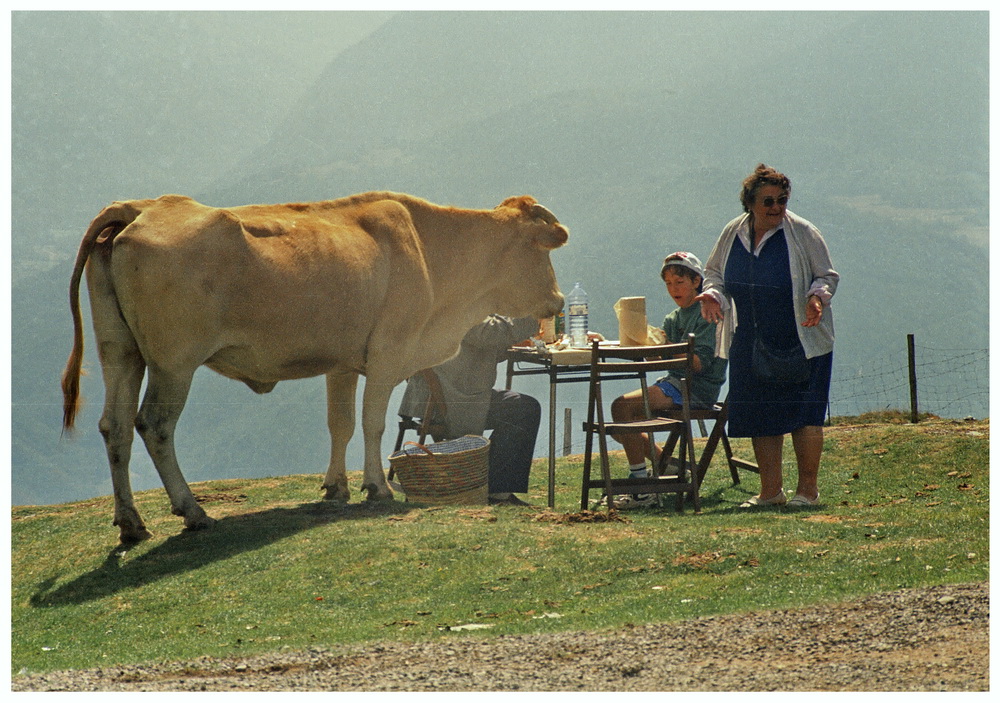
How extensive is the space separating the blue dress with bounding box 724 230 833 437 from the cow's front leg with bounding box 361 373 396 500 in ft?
8.07

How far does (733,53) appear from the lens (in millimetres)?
32031

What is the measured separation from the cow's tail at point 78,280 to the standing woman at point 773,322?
3733 millimetres

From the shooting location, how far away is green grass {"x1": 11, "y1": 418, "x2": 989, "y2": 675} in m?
5.25

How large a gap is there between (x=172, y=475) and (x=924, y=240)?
33.8 m

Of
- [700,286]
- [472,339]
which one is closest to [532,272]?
[472,339]

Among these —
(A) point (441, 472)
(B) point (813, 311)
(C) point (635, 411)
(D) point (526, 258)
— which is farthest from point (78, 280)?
(B) point (813, 311)

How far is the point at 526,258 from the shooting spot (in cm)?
895

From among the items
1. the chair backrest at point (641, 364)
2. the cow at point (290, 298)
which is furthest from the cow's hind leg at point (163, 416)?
the chair backrest at point (641, 364)

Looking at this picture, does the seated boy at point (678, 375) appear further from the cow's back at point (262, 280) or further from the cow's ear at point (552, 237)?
the cow's back at point (262, 280)

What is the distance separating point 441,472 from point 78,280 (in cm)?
274

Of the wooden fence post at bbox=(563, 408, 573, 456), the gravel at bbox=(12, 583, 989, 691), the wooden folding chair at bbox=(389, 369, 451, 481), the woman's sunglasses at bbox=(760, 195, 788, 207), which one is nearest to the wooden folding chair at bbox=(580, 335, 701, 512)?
the woman's sunglasses at bbox=(760, 195, 788, 207)

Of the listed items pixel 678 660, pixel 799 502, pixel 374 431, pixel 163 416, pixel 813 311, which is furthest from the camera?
pixel 374 431

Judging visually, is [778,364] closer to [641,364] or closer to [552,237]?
[641,364]

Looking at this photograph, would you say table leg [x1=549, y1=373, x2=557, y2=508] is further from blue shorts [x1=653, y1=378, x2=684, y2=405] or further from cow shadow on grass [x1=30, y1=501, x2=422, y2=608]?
cow shadow on grass [x1=30, y1=501, x2=422, y2=608]
